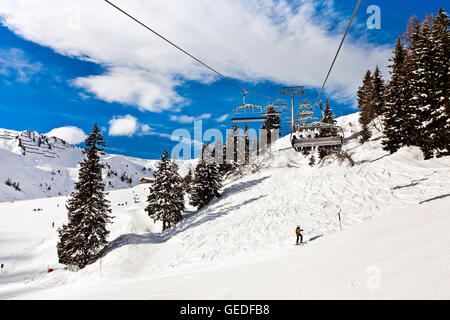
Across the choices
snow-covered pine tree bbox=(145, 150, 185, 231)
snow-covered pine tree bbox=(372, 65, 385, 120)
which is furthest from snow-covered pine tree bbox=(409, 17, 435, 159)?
snow-covered pine tree bbox=(145, 150, 185, 231)

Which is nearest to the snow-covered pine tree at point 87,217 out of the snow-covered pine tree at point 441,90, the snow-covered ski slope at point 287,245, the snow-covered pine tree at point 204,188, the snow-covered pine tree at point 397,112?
the snow-covered ski slope at point 287,245

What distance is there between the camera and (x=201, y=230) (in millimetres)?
28922

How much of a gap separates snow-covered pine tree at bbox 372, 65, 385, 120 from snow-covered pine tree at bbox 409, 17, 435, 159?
1770 cm

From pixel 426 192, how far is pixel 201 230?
23.1 metres

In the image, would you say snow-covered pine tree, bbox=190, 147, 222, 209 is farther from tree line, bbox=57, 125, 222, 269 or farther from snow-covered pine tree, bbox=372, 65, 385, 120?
snow-covered pine tree, bbox=372, 65, 385, 120

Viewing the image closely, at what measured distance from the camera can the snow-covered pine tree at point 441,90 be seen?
25453 mm

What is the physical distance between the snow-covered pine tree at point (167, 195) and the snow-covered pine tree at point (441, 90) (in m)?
32.8

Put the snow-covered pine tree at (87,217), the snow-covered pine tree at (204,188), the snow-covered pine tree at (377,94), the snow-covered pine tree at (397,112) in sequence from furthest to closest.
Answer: the snow-covered pine tree at (377,94) < the snow-covered pine tree at (204,188) < the snow-covered pine tree at (397,112) < the snow-covered pine tree at (87,217)

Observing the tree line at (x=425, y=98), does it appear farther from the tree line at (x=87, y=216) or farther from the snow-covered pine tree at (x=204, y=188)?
the tree line at (x=87, y=216)

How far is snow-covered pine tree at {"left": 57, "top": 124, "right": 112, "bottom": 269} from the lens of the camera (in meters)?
25.3
